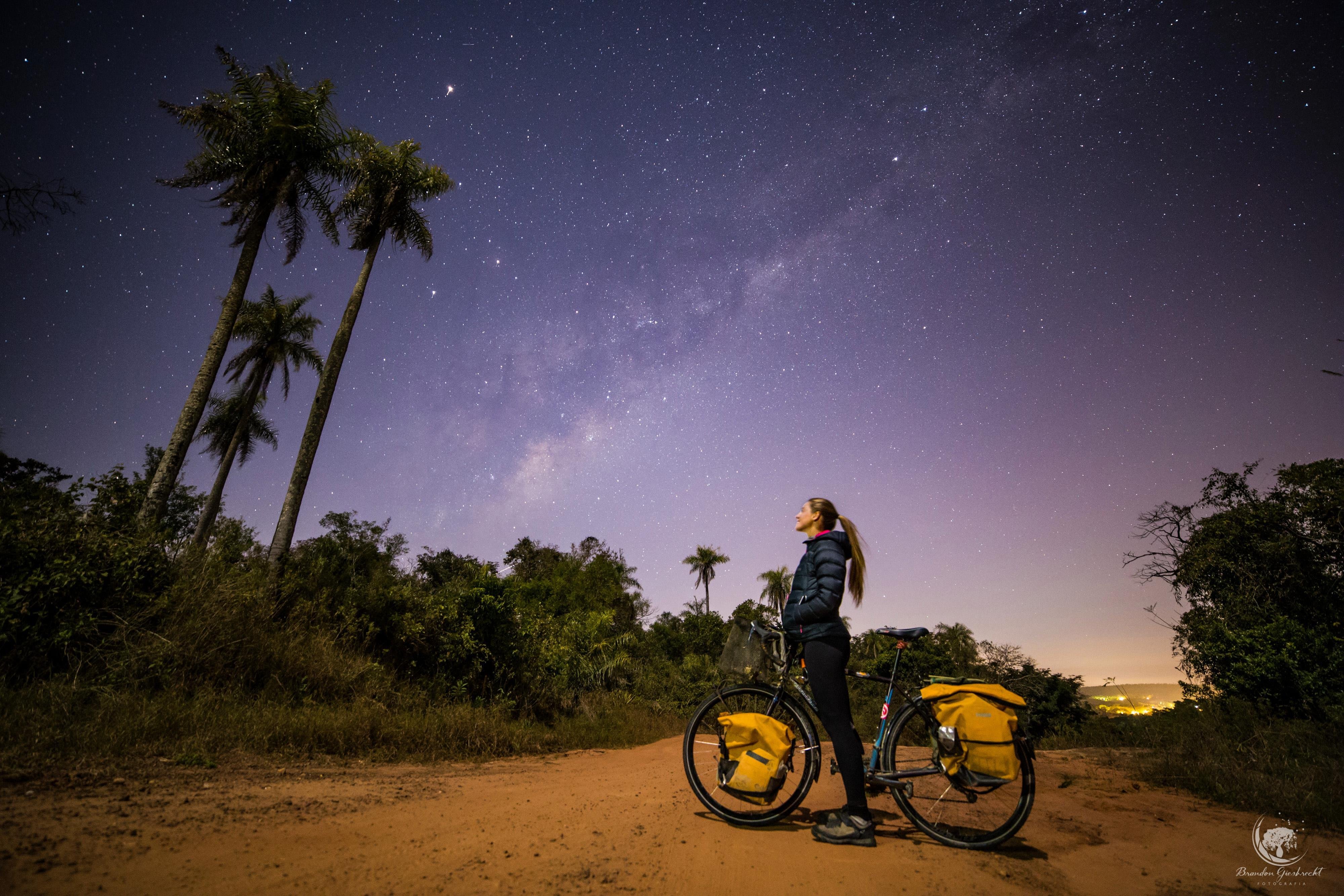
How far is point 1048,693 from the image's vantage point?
12.8 meters

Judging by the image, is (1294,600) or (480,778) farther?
(1294,600)

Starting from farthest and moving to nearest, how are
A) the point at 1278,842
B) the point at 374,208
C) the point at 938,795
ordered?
the point at 374,208 → the point at 1278,842 → the point at 938,795

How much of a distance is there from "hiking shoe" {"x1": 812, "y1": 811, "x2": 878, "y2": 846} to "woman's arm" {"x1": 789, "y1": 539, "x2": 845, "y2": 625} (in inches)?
44.4

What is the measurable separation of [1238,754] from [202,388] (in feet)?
63.5

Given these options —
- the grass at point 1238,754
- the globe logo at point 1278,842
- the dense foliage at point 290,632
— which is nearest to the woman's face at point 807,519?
the dense foliage at point 290,632

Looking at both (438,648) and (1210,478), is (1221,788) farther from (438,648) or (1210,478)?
(1210,478)

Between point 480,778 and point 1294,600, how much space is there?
18.5 m

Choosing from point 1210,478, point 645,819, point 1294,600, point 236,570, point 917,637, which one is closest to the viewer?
point 645,819

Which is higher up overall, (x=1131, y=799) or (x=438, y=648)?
(x=438, y=648)

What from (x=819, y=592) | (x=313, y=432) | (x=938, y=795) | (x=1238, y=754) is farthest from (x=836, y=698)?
(x=313, y=432)

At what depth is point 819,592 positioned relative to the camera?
10.9 feet

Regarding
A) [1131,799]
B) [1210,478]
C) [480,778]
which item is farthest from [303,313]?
[1210,478]

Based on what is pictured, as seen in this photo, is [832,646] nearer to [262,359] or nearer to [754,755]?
[754,755]

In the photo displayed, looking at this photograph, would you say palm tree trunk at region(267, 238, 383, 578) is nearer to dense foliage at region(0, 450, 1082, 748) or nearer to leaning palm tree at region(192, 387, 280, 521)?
dense foliage at region(0, 450, 1082, 748)
